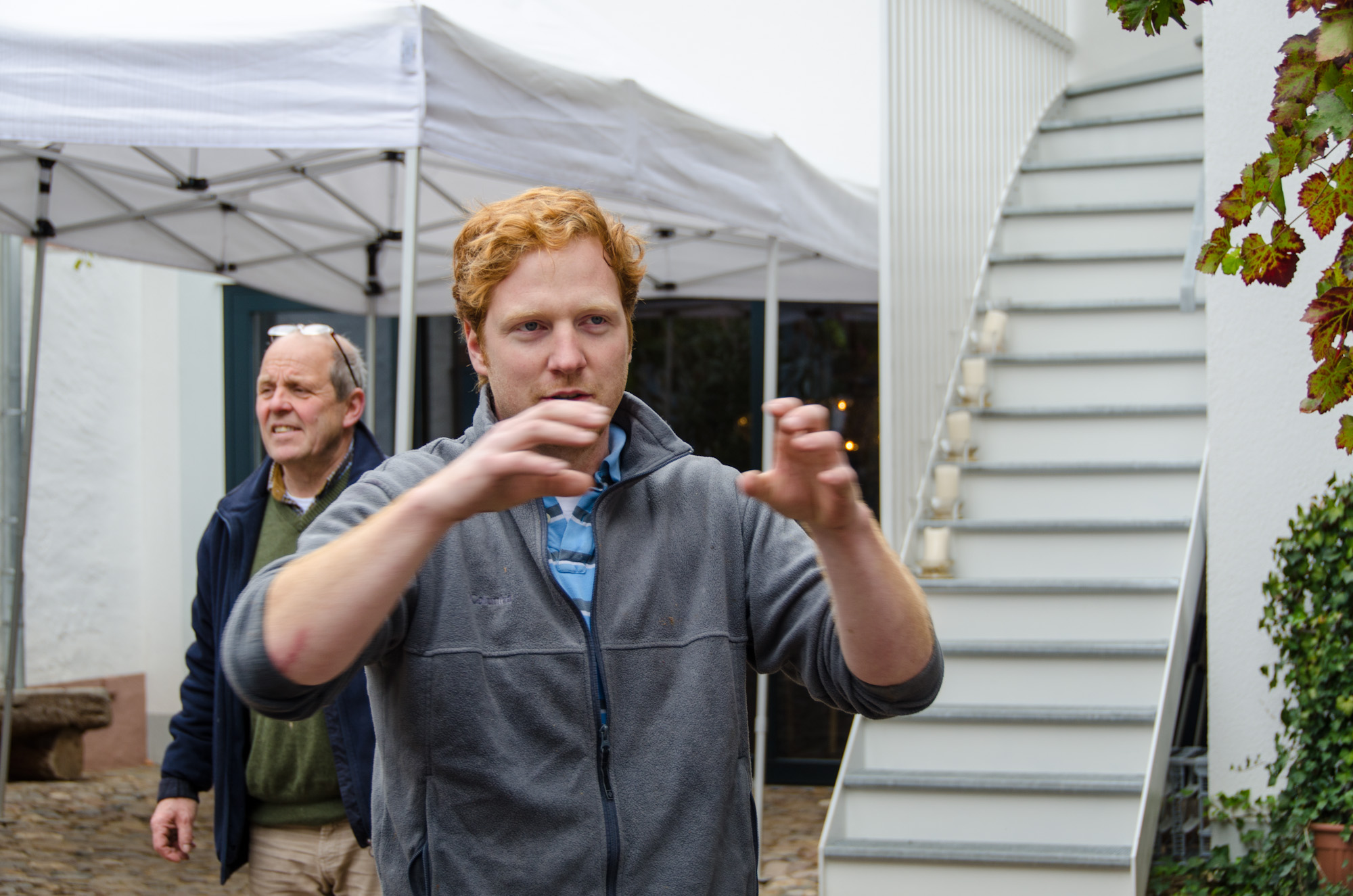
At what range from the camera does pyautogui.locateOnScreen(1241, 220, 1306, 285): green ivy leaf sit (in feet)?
6.24

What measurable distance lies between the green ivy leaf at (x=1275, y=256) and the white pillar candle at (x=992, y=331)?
378 centimetres

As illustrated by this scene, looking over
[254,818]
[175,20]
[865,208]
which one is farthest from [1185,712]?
[175,20]

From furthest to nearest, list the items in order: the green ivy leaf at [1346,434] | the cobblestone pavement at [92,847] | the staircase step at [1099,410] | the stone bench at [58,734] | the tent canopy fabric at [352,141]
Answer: the stone bench at [58,734], the staircase step at [1099,410], the cobblestone pavement at [92,847], the tent canopy fabric at [352,141], the green ivy leaf at [1346,434]

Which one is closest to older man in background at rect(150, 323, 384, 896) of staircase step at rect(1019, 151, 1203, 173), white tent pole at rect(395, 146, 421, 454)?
white tent pole at rect(395, 146, 421, 454)

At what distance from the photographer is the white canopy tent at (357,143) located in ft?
10.4

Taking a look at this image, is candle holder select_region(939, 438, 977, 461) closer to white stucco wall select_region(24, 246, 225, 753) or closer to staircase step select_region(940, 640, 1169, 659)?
staircase step select_region(940, 640, 1169, 659)

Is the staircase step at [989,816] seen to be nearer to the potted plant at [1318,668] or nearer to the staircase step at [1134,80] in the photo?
the potted plant at [1318,668]

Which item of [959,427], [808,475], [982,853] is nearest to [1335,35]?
[808,475]

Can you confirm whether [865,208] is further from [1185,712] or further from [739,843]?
[739,843]

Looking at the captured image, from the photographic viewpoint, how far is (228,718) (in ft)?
9.11

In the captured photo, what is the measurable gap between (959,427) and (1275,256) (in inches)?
136

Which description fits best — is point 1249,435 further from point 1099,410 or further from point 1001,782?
point 1001,782

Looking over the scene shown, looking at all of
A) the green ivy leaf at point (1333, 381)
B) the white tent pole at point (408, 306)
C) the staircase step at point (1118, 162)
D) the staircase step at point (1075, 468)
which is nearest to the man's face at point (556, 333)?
the green ivy leaf at point (1333, 381)

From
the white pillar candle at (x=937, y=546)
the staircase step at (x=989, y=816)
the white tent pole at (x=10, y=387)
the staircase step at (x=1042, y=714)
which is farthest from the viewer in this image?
the white tent pole at (x=10, y=387)
